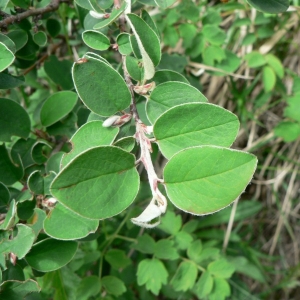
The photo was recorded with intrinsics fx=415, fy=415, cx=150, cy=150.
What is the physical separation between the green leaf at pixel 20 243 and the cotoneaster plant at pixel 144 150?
4cm

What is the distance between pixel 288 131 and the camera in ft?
5.13

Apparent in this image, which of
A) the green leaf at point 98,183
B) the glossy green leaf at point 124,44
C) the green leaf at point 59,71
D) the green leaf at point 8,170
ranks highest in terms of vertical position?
the glossy green leaf at point 124,44

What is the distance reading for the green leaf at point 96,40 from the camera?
718mm

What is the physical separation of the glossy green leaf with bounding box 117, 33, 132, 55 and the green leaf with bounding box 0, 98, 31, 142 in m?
0.26

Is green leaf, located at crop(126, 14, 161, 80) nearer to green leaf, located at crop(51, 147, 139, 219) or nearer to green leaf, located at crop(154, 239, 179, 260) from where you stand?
green leaf, located at crop(51, 147, 139, 219)

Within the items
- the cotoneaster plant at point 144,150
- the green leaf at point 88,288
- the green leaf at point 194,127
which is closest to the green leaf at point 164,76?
the cotoneaster plant at point 144,150

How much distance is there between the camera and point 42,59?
3.86 ft

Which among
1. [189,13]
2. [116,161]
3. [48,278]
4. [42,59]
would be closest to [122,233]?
[48,278]

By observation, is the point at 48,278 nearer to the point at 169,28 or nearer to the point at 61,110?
the point at 61,110

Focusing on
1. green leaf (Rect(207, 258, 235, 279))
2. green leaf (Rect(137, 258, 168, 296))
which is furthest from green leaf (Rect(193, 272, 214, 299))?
green leaf (Rect(137, 258, 168, 296))

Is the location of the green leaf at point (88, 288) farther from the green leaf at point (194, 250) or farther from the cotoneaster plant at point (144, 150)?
the cotoneaster plant at point (144, 150)

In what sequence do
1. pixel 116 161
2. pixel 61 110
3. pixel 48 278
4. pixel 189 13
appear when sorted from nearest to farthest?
pixel 116 161, pixel 61 110, pixel 48 278, pixel 189 13

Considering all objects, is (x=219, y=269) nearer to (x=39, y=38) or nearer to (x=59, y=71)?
(x=59, y=71)

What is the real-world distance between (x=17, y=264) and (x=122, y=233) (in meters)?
0.71
